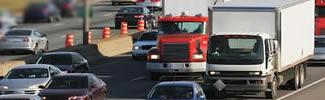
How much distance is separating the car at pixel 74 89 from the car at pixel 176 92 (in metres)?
2.02

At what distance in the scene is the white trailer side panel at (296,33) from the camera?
88.1ft

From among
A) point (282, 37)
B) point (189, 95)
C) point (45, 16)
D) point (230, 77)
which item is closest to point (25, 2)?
point (45, 16)

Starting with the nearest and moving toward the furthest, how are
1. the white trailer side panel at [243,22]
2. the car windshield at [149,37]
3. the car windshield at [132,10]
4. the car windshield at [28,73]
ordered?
the car windshield at [28,73] → the white trailer side panel at [243,22] → the car windshield at [149,37] → the car windshield at [132,10]

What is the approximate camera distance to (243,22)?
85.9 feet

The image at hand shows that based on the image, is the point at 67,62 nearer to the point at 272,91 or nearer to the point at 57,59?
the point at 57,59

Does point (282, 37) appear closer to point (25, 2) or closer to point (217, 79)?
point (217, 79)

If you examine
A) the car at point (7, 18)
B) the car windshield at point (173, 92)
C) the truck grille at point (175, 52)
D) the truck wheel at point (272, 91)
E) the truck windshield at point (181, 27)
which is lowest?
the truck wheel at point (272, 91)

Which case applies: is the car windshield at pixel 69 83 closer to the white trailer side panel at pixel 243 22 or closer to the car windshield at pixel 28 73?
the car windshield at pixel 28 73

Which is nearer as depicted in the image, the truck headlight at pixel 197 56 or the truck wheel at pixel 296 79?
the truck wheel at pixel 296 79

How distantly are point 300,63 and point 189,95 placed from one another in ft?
39.1

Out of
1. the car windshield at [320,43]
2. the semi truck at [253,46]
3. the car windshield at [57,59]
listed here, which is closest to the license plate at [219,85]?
the semi truck at [253,46]

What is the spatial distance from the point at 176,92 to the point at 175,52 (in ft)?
37.6

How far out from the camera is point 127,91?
2928 cm

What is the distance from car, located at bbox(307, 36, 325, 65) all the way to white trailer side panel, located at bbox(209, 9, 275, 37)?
47.4 feet
